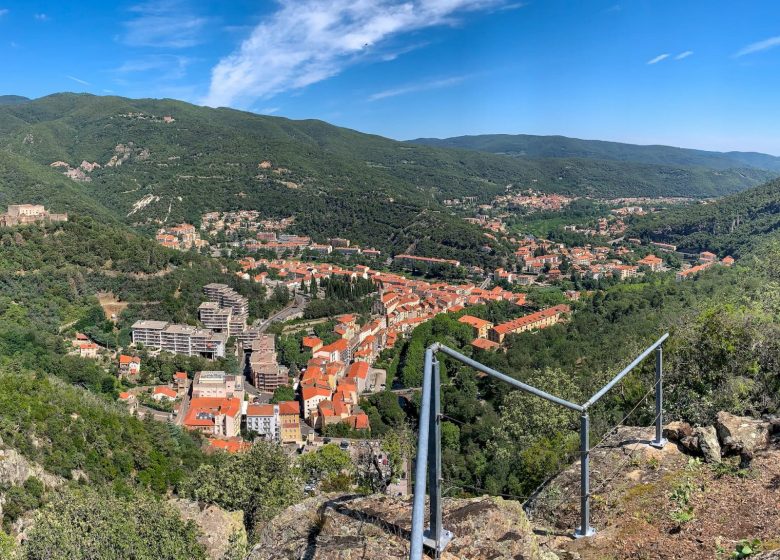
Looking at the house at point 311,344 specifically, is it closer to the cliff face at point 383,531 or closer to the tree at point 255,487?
the tree at point 255,487

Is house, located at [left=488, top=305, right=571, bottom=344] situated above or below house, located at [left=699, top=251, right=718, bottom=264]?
below

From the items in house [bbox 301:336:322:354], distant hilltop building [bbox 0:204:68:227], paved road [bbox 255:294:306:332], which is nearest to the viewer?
house [bbox 301:336:322:354]

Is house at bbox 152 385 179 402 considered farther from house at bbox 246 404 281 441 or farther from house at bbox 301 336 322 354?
house at bbox 301 336 322 354

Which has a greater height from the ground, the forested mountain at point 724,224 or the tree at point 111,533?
the forested mountain at point 724,224

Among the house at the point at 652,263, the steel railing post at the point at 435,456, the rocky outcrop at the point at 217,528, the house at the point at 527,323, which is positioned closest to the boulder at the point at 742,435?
the steel railing post at the point at 435,456

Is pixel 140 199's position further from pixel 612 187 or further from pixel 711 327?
pixel 612 187

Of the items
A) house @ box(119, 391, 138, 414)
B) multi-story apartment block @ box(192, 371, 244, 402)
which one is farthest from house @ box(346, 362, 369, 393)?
house @ box(119, 391, 138, 414)
